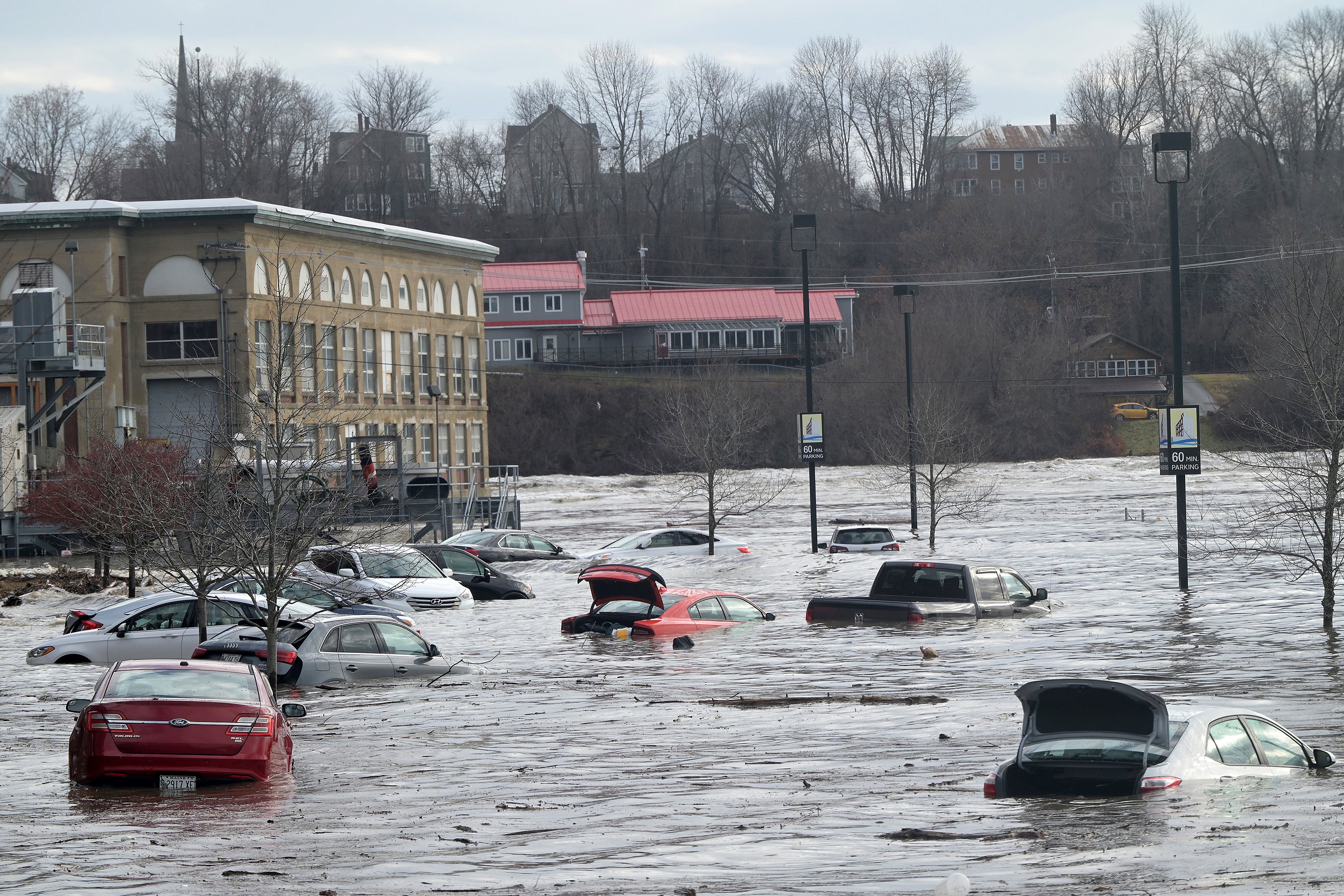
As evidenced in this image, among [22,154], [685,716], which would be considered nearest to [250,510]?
[685,716]

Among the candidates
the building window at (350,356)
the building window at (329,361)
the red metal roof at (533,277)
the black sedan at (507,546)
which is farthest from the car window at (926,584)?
the red metal roof at (533,277)

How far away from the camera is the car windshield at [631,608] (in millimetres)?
23984

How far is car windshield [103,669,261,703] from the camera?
12.3 meters

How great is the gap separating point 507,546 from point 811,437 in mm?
9674

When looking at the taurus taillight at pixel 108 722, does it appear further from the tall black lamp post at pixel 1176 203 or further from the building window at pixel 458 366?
the building window at pixel 458 366

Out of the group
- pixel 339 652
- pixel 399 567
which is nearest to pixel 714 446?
pixel 399 567

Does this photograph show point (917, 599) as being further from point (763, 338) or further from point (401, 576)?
point (763, 338)

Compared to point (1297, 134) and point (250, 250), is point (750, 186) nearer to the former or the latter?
point (1297, 134)

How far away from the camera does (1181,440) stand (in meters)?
26.0

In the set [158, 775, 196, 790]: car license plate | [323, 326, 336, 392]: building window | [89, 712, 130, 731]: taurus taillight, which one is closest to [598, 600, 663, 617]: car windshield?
[158, 775, 196, 790]: car license plate

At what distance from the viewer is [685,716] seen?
16609 millimetres

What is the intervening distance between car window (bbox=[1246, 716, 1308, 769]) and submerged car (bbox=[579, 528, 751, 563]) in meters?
28.8

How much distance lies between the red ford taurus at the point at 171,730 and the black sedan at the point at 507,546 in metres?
27.8

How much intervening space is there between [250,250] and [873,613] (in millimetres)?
35931
